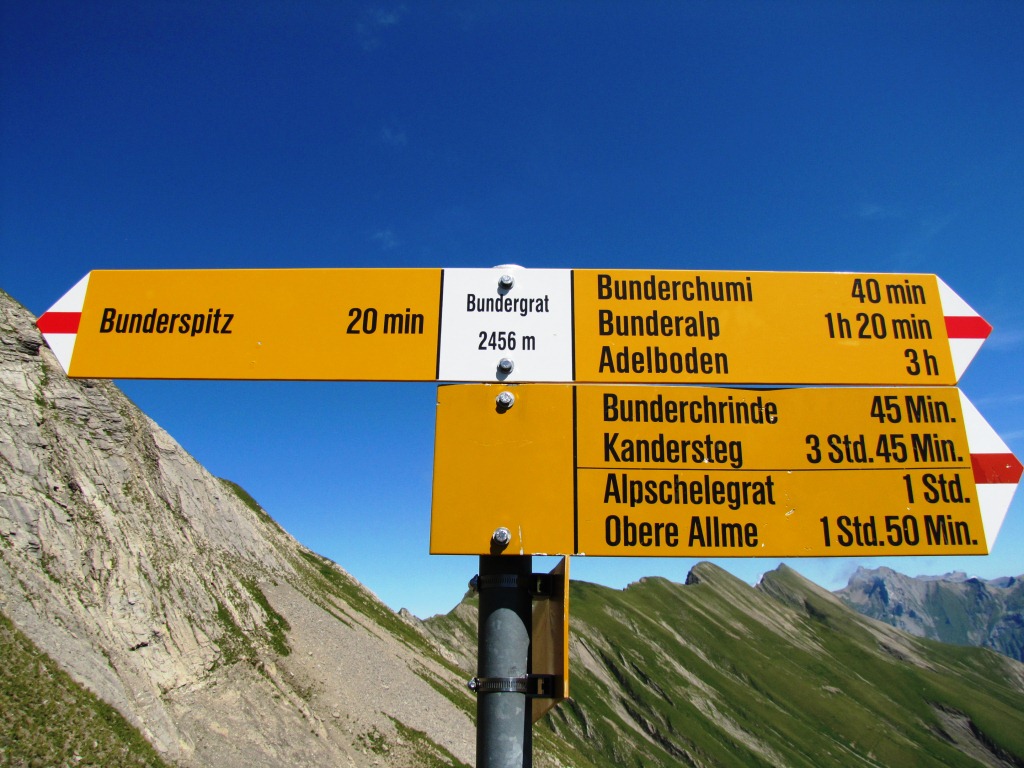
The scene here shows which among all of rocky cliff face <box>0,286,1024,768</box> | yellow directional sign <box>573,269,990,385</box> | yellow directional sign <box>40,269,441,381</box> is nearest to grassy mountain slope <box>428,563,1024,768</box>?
rocky cliff face <box>0,286,1024,768</box>

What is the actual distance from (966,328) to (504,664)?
3.75m

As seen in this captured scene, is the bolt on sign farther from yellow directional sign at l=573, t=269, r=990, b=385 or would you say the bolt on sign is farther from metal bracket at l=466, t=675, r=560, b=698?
metal bracket at l=466, t=675, r=560, b=698

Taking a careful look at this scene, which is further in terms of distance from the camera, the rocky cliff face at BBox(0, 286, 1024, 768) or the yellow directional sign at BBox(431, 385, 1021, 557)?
the rocky cliff face at BBox(0, 286, 1024, 768)

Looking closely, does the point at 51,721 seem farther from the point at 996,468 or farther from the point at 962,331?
the point at 962,331

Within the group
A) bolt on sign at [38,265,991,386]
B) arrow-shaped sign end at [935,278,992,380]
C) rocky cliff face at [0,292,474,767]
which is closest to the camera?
bolt on sign at [38,265,991,386]

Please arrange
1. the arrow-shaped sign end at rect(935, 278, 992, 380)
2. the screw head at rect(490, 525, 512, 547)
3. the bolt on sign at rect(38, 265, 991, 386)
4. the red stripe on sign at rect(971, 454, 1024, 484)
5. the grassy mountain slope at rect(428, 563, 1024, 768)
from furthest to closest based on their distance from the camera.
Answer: the grassy mountain slope at rect(428, 563, 1024, 768) → the arrow-shaped sign end at rect(935, 278, 992, 380) → the bolt on sign at rect(38, 265, 991, 386) → the red stripe on sign at rect(971, 454, 1024, 484) → the screw head at rect(490, 525, 512, 547)

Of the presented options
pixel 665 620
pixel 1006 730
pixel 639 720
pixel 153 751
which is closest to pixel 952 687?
pixel 1006 730

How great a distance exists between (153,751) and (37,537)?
447 inches

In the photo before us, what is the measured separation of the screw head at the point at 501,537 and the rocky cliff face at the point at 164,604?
2659cm

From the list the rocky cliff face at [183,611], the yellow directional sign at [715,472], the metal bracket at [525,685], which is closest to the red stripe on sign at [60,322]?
the yellow directional sign at [715,472]

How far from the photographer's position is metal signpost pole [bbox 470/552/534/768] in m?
3.04

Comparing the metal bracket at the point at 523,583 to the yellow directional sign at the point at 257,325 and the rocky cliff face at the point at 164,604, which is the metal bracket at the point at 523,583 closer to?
the yellow directional sign at the point at 257,325

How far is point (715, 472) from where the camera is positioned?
3.56m

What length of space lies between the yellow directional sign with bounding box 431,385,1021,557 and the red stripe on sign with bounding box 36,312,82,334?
2.69m
